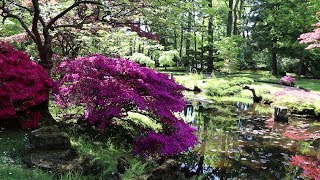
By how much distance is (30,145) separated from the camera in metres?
5.08

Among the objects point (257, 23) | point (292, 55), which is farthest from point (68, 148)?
point (257, 23)

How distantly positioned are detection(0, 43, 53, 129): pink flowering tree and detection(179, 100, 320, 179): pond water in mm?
3254

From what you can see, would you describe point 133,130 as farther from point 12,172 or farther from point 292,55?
point 292,55

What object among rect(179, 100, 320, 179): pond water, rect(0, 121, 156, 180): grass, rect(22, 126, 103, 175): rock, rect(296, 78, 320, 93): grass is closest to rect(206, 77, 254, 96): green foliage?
rect(296, 78, 320, 93): grass

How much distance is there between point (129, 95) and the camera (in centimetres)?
617

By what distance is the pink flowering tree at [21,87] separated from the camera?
5.64 m

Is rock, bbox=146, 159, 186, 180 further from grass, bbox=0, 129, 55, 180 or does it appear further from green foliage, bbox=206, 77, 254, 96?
green foliage, bbox=206, 77, 254, 96

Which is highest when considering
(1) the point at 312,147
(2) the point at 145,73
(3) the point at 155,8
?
(3) the point at 155,8

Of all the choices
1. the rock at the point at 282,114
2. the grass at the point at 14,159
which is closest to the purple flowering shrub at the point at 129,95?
the grass at the point at 14,159

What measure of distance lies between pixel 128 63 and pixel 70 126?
6.68 feet

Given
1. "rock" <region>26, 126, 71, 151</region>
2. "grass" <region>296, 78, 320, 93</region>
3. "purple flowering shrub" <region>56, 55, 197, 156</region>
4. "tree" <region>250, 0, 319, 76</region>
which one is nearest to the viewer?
"rock" <region>26, 126, 71, 151</region>

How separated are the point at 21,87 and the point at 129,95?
6.41 ft

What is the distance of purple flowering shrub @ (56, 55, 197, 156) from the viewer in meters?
6.29

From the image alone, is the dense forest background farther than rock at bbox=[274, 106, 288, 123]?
No
